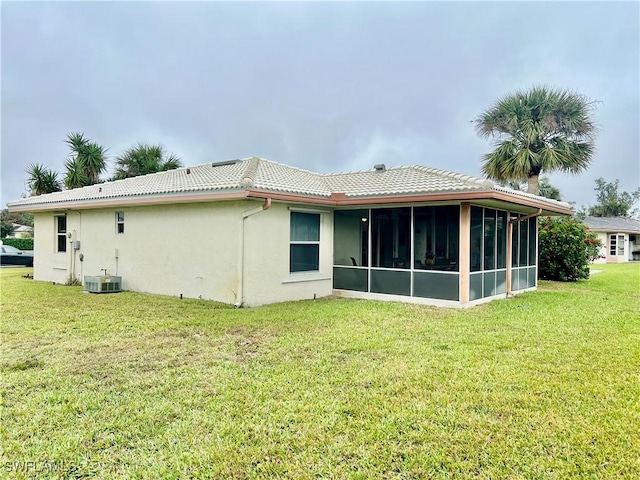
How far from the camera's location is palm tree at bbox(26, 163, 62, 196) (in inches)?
758

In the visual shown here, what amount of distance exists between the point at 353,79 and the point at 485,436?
2117cm

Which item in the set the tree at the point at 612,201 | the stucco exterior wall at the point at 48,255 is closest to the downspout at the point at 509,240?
the stucco exterior wall at the point at 48,255

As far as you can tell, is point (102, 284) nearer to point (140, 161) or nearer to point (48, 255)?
point (48, 255)

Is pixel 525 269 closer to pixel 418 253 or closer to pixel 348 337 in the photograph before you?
pixel 418 253

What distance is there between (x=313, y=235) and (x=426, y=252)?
3105mm

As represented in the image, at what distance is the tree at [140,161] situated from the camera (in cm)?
2058

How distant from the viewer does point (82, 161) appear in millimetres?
19844

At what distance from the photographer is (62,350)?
602 cm

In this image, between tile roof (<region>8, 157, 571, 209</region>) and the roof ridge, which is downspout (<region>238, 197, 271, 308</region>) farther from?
the roof ridge

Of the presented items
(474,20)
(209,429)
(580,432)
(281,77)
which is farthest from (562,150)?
(209,429)

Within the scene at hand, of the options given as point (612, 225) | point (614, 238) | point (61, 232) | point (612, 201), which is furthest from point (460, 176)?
point (612, 201)

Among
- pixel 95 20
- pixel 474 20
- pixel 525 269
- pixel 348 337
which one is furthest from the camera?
pixel 474 20

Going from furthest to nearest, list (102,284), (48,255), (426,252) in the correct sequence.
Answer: (48,255), (102,284), (426,252)

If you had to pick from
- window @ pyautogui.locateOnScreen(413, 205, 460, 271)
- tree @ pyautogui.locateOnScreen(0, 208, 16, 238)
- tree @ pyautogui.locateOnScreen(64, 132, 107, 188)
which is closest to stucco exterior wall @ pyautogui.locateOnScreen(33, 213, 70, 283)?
tree @ pyautogui.locateOnScreen(64, 132, 107, 188)
